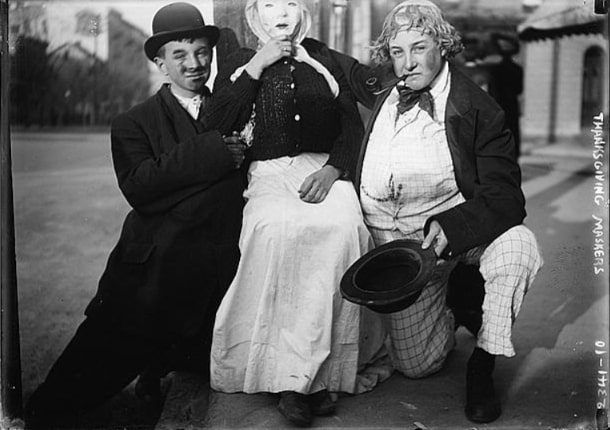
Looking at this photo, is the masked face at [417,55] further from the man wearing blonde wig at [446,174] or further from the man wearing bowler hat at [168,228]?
the man wearing bowler hat at [168,228]

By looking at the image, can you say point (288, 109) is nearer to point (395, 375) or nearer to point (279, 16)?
point (279, 16)

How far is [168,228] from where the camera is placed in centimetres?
344

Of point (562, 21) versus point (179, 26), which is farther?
point (562, 21)

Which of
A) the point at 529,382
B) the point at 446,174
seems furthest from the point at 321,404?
the point at 446,174

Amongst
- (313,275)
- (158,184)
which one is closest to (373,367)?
(313,275)

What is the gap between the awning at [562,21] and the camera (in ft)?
11.9

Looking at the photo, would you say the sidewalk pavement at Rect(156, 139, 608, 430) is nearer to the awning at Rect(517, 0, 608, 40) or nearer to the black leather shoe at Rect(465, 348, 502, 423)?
the black leather shoe at Rect(465, 348, 502, 423)

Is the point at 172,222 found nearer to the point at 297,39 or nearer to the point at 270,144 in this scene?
the point at 270,144

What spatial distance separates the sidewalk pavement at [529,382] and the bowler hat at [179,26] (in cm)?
145

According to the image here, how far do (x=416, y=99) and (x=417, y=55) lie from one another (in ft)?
0.60

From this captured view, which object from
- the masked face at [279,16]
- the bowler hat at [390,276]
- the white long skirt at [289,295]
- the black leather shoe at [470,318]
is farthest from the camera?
the black leather shoe at [470,318]

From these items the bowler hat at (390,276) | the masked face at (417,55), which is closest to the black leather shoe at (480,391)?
the bowler hat at (390,276)

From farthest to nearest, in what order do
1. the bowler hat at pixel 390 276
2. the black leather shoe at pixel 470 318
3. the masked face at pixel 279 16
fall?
the black leather shoe at pixel 470 318, the masked face at pixel 279 16, the bowler hat at pixel 390 276

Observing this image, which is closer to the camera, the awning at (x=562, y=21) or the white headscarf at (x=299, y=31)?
the white headscarf at (x=299, y=31)
